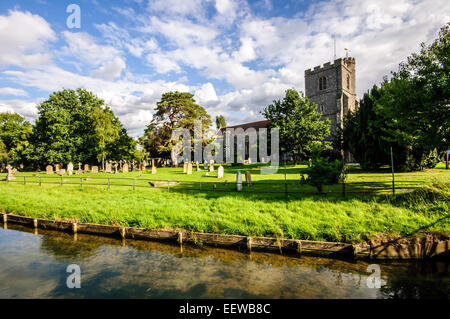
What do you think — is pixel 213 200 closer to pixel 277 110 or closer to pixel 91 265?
pixel 91 265

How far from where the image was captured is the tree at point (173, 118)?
41062 millimetres

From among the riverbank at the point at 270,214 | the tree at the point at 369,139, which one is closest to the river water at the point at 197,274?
the riverbank at the point at 270,214

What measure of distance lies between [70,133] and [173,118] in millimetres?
16407

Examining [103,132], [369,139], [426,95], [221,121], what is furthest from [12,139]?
[426,95]

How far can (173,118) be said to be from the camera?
139 feet

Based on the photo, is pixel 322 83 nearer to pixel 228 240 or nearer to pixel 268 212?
pixel 268 212

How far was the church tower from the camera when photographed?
45.5 m

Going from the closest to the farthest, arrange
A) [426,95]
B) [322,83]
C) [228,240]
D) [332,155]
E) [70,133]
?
[228,240], [426,95], [332,155], [70,133], [322,83]

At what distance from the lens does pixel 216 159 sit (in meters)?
47.5

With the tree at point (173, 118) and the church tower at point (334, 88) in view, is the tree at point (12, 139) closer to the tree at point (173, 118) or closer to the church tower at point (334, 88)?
the tree at point (173, 118)

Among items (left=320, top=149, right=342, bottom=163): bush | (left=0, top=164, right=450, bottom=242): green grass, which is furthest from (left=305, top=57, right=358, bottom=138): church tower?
(left=0, top=164, right=450, bottom=242): green grass

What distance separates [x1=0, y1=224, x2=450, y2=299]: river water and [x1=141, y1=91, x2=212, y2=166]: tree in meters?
33.2

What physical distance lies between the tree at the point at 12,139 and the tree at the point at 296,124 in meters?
41.8
